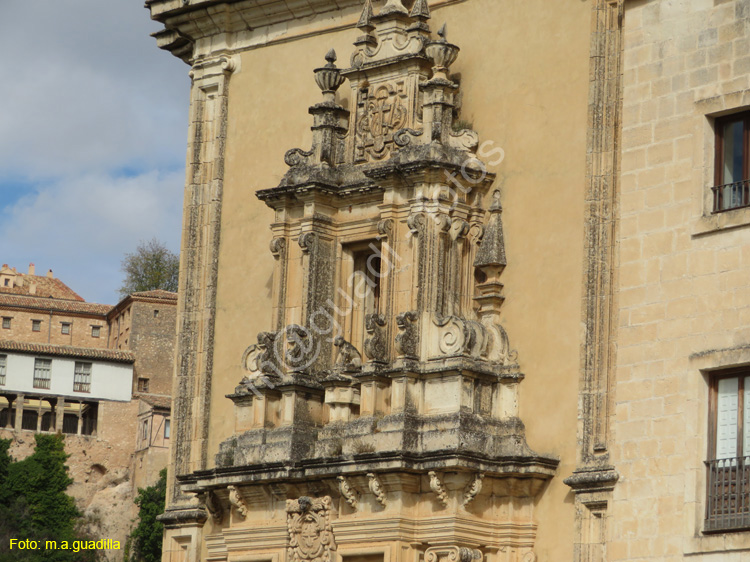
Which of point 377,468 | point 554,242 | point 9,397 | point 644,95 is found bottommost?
point 377,468

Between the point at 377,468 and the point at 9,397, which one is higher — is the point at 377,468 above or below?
below

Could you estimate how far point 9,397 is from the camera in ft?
225

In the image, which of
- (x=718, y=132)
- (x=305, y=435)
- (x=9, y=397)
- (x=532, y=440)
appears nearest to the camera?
(x=718, y=132)

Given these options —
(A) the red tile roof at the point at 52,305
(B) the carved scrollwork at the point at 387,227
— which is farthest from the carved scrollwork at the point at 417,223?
(A) the red tile roof at the point at 52,305

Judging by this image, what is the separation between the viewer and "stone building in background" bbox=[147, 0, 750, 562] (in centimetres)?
1445

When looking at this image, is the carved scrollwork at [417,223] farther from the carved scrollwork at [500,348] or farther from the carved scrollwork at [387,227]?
the carved scrollwork at [500,348]

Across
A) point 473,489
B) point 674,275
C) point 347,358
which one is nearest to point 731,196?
point 674,275

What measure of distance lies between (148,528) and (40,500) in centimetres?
468

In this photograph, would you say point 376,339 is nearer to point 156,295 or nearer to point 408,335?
point 408,335

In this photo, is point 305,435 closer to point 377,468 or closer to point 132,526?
point 377,468

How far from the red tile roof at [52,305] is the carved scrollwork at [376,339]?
203 ft

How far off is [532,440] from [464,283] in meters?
1.78

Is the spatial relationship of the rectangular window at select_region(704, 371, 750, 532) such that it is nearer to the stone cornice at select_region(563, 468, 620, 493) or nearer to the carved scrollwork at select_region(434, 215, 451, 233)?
the stone cornice at select_region(563, 468, 620, 493)

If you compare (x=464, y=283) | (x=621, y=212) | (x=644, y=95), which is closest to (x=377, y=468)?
(x=464, y=283)
